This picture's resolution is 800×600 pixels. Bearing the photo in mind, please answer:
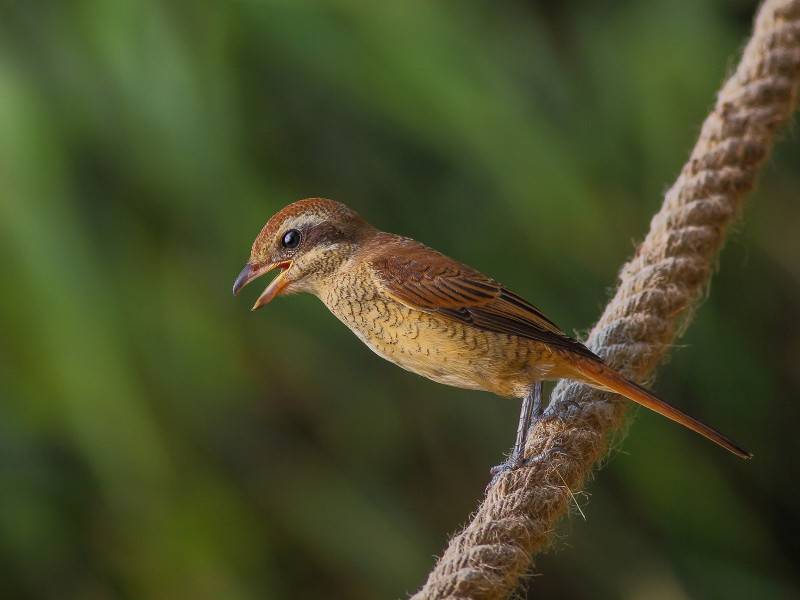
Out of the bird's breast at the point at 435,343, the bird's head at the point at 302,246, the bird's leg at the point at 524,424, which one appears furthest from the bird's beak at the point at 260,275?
the bird's leg at the point at 524,424

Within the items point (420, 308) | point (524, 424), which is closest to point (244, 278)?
point (420, 308)

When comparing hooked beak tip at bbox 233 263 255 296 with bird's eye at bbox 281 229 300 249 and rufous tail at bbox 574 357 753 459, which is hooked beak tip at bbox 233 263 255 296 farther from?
rufous tail at bbox 574 357 753 459

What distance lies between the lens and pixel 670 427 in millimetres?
4051

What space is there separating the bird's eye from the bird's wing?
15 centimetres

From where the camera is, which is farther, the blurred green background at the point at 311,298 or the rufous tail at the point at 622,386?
the blurred green background at the point at 311,298

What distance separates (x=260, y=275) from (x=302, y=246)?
107 mm

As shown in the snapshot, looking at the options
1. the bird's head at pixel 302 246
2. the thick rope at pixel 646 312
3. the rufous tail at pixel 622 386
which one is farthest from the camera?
the bird's head at pixel 302 246

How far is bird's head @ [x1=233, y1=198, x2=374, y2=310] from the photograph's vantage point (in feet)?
7.00

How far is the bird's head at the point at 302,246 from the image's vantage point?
2.13 meters

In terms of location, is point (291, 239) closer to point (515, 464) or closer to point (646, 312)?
point (515, 464)

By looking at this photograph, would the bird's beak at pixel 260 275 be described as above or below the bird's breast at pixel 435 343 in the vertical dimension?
below

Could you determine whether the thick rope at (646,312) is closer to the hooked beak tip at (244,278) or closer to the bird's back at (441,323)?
the bird's back at (441,323)

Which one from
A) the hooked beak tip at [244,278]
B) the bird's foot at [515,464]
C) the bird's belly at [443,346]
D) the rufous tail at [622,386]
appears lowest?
the bird's foot at [515,464]

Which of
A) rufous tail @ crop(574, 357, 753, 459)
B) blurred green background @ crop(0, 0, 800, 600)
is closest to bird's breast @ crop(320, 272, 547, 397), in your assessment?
rufous tail @ crop(574, 357, 753, 459)
